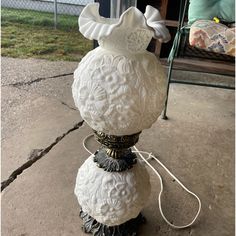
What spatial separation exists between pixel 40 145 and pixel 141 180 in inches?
26.3

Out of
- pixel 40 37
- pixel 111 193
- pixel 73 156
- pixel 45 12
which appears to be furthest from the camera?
pixel 45 12

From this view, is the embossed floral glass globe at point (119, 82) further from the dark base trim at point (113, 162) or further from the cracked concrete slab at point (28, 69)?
the cracked concrete slab at point (28, 69)

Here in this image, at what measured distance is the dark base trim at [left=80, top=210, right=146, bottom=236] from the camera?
42.3 inches

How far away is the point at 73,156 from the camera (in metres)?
1.46

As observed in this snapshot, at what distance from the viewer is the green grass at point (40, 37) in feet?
9.02

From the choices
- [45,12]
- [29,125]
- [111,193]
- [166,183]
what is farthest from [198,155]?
[45,12]

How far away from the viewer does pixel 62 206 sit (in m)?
1.19

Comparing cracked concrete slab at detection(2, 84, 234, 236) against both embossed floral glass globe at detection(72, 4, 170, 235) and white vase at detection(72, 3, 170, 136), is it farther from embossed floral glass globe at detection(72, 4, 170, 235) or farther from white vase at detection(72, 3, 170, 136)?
white vase at detection(72, 3, 170, 136)

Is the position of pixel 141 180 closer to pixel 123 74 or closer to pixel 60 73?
pixel 123 74

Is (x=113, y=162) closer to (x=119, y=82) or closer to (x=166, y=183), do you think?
(x=119, y=82)

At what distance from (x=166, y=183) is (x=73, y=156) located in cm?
43

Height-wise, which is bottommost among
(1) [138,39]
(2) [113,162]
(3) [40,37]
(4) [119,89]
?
(3) [40,37]

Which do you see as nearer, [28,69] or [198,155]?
[198,155]

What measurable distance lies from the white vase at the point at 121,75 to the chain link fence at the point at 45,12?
2737 millimetres
